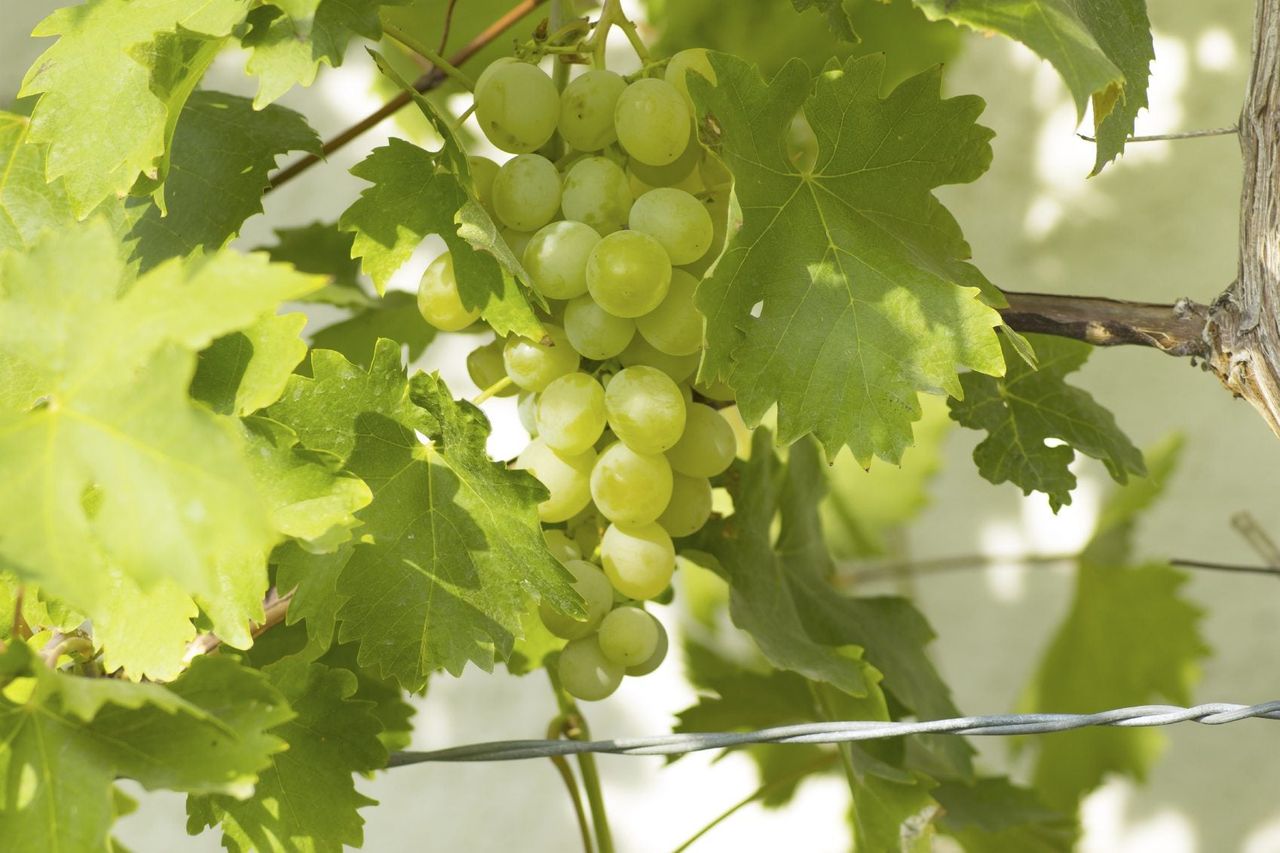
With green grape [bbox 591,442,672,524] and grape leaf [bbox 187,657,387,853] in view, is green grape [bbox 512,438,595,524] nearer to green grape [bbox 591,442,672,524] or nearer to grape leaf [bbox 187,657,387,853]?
green grape [bbox 591,442,672,524]

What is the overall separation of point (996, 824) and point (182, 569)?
592 mm

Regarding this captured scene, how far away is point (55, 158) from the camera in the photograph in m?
0.49

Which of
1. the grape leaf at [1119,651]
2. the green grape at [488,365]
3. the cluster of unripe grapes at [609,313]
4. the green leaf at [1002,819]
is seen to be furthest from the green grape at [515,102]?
the grape leaf at [1119,651]

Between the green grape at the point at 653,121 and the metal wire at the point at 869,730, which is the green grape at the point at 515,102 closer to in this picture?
the green grape at the point at 653,121

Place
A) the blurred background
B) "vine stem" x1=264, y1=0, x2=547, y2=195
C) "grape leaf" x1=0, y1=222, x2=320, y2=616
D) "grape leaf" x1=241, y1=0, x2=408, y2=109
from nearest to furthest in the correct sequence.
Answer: "grape leaf" x1=0, y1=222, x2=320, y2=616, "grape leaf" x1=241, y1=0, x2=408, y2=109, "vine stem" x1=264, y1=0, x2=547, y2=195, the blurred background

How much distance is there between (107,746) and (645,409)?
0.82ft

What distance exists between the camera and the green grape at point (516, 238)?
529mm

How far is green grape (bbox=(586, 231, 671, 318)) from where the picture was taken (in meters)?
0.47

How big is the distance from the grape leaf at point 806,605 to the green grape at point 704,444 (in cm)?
8

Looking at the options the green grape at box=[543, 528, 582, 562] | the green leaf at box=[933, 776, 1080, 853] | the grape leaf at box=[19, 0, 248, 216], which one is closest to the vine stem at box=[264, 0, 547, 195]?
the grape leaf at box=[19, 0, 248, 216]

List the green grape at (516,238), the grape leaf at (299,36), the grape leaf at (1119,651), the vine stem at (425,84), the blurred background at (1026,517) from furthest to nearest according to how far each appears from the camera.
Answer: the blurred background at (1026,517) < the grape leaf at (1119,651) < the vine stem at (425,84) < the green grape at (516,238) < the grape leaf at (299,36)

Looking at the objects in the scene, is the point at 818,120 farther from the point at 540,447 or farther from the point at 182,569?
the point at 182,569

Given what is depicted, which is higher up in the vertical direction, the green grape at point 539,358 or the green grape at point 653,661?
the green grape at point 539,358

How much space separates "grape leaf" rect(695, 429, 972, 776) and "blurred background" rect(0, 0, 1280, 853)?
264 millimetres
